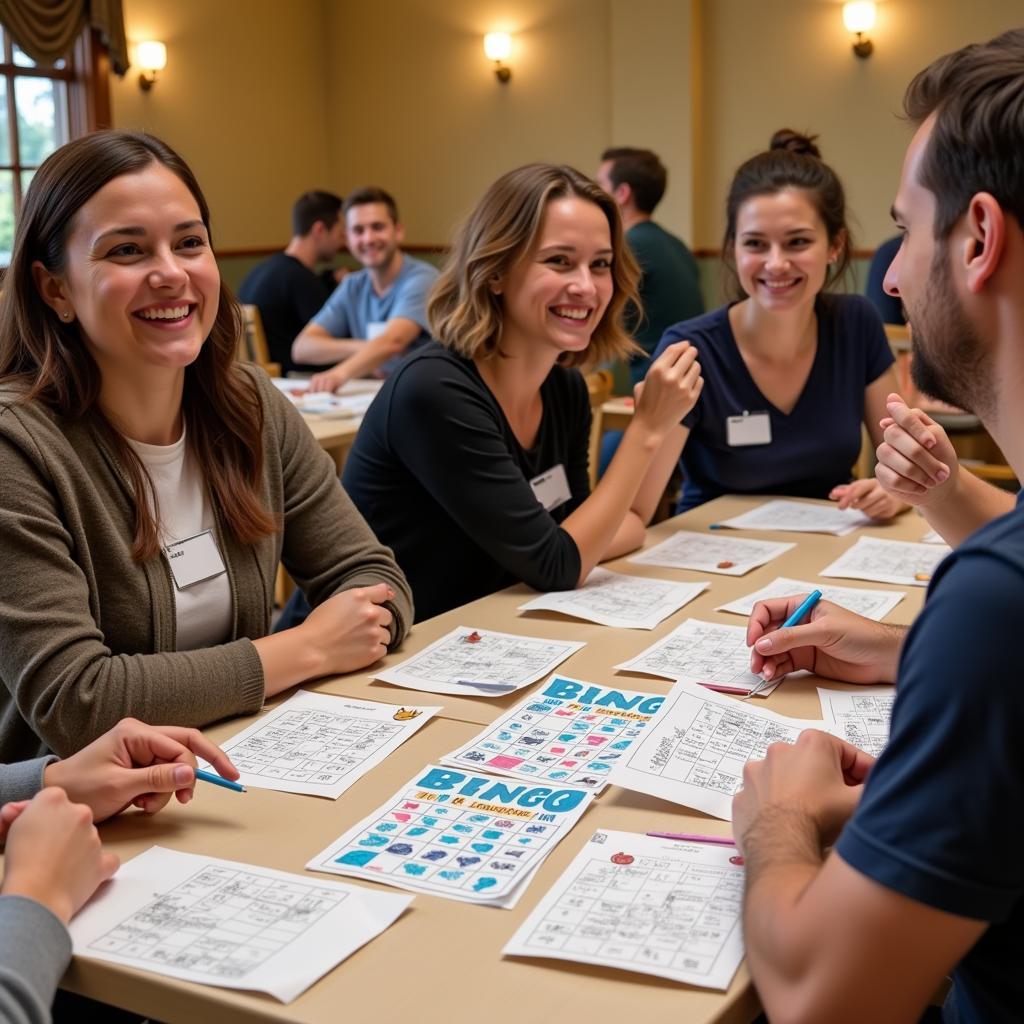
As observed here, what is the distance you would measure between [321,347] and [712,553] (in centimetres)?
346

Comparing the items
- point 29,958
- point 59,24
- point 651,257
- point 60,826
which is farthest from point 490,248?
point 59,24

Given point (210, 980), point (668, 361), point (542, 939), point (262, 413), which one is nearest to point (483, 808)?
point (542, 939)

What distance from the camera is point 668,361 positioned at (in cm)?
241

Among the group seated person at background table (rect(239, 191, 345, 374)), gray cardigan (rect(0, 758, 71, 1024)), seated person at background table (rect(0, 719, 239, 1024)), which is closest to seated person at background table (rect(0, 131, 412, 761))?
seated person at background table (rect(0, 719, 239, 1024))

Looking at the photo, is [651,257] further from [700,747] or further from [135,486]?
[700,747]

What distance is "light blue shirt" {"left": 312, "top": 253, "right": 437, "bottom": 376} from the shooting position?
5387mm

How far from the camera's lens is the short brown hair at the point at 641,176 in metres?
5.41

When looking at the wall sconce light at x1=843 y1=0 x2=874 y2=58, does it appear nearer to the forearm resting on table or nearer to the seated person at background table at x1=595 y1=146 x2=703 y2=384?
the seated person at background table at x1=595 y1=146 x2=703 y2=384

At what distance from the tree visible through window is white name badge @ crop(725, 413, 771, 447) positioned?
4769mm

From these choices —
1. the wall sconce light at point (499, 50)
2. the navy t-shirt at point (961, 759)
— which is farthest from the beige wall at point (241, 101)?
the navy t-shirt at point (961, 759)

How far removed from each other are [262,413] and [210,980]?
41.2 inches

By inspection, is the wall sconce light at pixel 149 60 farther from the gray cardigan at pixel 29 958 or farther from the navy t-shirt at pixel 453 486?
the gray cardigan at pixel 29 958

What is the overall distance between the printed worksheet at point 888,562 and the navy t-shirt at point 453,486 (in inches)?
20.0

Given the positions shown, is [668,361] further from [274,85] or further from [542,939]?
[274,85]
